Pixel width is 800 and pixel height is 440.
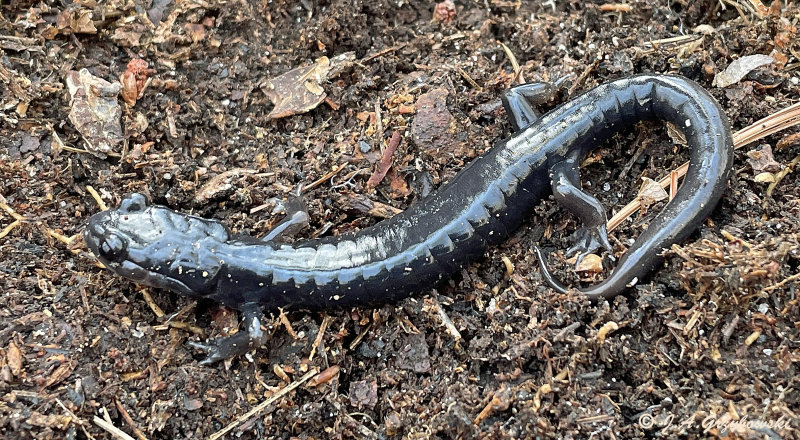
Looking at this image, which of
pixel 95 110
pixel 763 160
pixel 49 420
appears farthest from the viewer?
pixel 95 110

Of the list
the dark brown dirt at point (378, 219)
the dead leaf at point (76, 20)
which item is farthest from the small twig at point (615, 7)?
the dead leaf at point (76, 20)

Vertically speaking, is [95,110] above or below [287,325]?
above

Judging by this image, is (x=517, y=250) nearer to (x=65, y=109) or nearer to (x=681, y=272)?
(x=681, y=272)

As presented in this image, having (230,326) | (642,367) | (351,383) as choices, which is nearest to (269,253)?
(230,326)

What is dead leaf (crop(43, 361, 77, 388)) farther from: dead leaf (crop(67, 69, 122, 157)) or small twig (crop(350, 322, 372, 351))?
small twig (crop(350, 322, 372, 351))

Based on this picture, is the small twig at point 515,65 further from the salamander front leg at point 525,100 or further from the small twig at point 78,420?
the small twig at point 78,420

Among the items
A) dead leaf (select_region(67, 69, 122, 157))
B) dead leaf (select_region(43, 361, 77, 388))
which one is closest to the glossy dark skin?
dead leaf (select_region(67, 69, 122, 157))

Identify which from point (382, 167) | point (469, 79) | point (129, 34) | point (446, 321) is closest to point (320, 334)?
point (446, 321)

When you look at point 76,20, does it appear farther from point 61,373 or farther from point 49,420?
point 49,420
